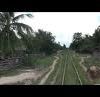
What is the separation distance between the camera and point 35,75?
8.92 meters

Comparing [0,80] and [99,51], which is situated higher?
[99,51]

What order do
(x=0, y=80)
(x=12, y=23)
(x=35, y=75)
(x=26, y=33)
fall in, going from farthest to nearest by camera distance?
(x=35, y=75), (x=0, y=80), (x=12, y=23), (x=26, y=33)

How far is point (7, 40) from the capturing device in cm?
710
